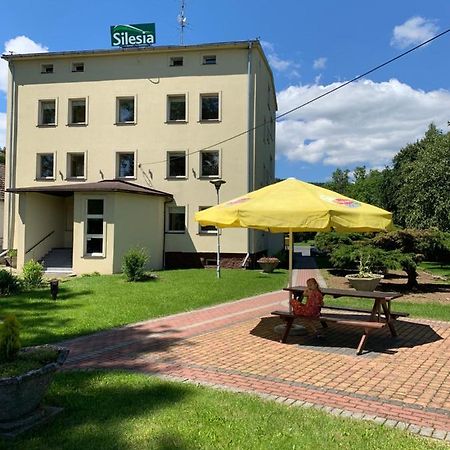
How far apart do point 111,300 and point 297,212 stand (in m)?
6.80

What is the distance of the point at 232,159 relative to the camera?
77.4ft

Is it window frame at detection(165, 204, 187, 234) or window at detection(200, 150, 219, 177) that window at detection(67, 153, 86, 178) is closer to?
window frame at detection(165, 204, 187, 234)

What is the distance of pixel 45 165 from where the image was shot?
84.8 ft

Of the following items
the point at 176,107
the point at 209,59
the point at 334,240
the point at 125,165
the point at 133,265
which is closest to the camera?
the point at 133,265

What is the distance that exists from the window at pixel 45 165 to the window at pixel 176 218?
274 inches

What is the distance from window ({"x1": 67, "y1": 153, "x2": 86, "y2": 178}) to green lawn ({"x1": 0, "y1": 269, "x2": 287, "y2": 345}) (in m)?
9.38

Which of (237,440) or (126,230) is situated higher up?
(126,230)

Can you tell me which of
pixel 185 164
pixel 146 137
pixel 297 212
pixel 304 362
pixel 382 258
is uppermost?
pixel 146 137

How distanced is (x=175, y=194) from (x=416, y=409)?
19.9m

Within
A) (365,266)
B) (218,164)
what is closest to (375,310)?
(365,266)

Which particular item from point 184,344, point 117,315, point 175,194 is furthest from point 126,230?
point 184,344

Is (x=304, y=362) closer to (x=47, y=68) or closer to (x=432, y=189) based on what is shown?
(x=432, y=189)

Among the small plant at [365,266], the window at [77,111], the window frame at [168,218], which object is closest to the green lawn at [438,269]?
the small plant at [365,266]

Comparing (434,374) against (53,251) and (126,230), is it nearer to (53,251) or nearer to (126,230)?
(126,230)
